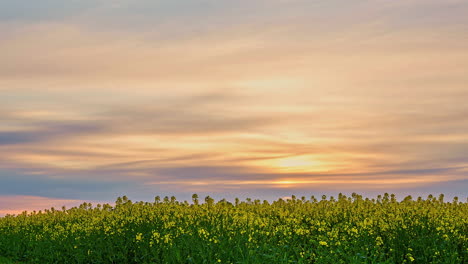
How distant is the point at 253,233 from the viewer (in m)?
12.9

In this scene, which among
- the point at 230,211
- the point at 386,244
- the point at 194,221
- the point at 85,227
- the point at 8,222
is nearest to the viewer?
the point at 386,244

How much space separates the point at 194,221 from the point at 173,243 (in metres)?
2.47

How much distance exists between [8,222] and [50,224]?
439 centimetres

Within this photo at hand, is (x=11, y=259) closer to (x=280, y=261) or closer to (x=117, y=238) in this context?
(x=117, y=238)

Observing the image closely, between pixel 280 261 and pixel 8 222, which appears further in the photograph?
pixel 8 222

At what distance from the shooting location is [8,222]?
24938 millimetres

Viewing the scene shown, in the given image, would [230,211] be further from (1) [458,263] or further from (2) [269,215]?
(1) [458,263]

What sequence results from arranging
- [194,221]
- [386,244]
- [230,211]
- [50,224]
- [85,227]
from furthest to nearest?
[50,224] → [85,227] → [230,211] → [194,221] → [386,244]

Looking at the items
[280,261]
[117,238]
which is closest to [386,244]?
[280,261]

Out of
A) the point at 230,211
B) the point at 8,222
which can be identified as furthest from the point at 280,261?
the point at 8,222

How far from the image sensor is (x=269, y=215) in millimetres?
17297

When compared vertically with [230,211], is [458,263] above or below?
below

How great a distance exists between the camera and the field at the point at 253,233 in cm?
1223

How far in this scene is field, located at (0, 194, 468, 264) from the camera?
12.2m
